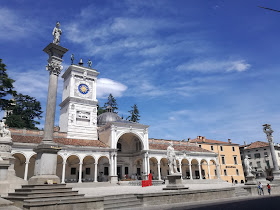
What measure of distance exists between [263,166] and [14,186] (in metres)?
53.5

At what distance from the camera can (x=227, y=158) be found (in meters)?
46.9

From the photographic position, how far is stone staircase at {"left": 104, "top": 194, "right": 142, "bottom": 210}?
34.0 feet

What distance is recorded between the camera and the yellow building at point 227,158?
4556 cm

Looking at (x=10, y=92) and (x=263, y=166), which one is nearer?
(x=10, y=92)

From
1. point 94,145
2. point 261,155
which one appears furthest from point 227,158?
point 94,145

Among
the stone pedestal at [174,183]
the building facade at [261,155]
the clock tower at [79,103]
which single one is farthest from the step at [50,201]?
the building facade at [261,155]

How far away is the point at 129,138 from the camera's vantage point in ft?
127

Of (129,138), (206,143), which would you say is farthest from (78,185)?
(206,143)

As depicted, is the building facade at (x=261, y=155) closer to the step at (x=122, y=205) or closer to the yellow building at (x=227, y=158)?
the yellow building at (x=227, y=158)

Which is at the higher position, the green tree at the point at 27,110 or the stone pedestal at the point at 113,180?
the green tree at the point at 27,110

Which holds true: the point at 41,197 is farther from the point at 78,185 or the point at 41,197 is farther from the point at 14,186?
the point at 78,185

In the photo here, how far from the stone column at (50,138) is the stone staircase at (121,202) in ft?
8.50

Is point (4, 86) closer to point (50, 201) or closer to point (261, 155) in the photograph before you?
point (50, 201)

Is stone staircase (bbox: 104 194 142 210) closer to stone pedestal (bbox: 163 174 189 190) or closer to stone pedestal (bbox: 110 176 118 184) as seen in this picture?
stone pedestal (bbox: 163 174 189 190)
